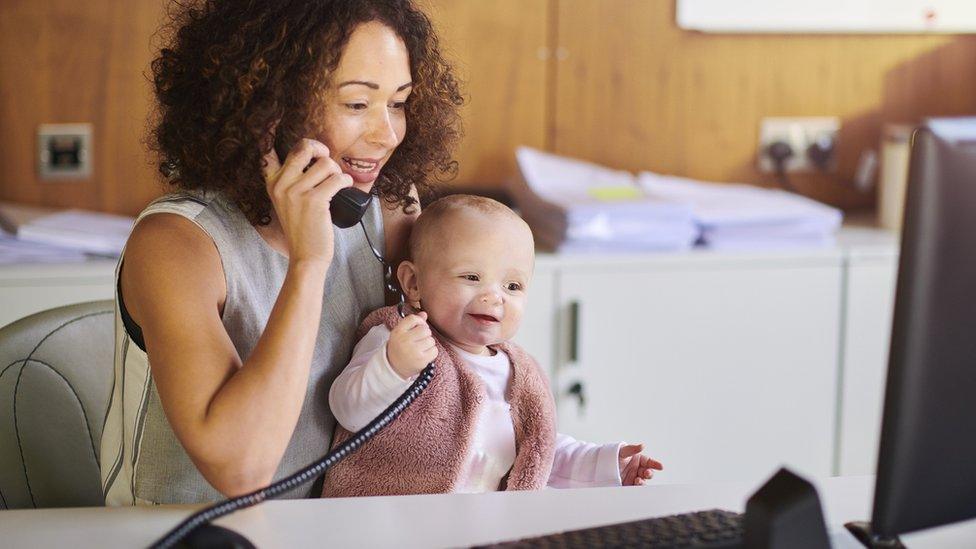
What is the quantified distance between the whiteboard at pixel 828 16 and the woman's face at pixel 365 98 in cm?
164

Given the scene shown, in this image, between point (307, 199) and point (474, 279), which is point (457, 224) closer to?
point (474, 279)

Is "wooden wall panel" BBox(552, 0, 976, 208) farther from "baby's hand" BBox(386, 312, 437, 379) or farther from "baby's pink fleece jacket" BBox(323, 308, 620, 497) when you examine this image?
"baby's hand" BBox(386, 312, 437, 379)

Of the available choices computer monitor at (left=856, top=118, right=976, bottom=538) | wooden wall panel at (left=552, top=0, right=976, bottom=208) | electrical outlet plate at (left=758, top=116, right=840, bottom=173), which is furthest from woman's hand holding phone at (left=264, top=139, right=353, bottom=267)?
electrical outlet plate at (left=758, top=116, right=840, bottom=173)

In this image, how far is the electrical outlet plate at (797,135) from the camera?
2.92 meters

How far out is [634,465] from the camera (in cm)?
133

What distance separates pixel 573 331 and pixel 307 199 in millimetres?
1294

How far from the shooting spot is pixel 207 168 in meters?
1.33

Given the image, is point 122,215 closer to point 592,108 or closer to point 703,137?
point 592,108

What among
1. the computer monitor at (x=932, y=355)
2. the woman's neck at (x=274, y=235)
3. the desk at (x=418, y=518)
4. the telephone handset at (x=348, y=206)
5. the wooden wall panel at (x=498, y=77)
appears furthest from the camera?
the wooden wall panel at (x=498, y=77)

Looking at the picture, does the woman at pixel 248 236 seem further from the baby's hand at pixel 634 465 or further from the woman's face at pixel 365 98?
the baby's hand at pixel 634 465

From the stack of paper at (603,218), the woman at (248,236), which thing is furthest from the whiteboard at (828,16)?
the woman at (248,236)

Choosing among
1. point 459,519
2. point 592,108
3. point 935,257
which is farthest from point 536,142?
point 935,257

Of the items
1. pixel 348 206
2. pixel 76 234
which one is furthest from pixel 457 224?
pixel 76 234

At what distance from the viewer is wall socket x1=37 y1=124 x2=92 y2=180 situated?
2596 mm
